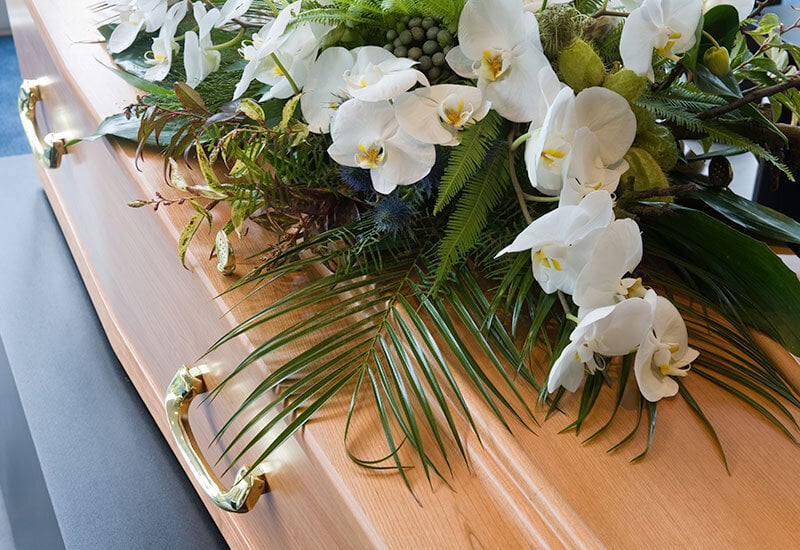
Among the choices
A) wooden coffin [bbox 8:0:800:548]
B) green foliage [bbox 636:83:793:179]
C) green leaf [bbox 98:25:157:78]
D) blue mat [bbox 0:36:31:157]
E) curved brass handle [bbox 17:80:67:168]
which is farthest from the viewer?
blue mat [bbox 0:36:31:157]

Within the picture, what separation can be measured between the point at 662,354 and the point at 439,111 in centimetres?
20

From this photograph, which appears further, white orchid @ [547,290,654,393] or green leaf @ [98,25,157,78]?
green leaf @ [98,25,157,78]

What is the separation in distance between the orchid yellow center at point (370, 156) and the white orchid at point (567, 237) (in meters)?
0.11

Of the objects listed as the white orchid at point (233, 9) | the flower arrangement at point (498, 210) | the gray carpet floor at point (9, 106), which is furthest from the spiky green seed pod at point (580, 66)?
the gray carpet floor at point (9, 106)

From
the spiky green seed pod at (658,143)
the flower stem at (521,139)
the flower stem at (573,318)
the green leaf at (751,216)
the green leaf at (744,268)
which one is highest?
the flower stem at (521,139)

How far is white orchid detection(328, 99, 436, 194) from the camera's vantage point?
52 cm

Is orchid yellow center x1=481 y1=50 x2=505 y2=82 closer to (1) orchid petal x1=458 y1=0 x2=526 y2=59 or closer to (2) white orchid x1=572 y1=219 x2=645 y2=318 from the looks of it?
(1) orchid petal x1=458 y1=0 x2=526 y2=59

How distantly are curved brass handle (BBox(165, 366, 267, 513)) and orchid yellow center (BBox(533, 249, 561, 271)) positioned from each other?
254mm

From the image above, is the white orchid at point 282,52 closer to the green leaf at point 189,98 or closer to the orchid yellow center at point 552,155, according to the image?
the green leaf at point 189,98

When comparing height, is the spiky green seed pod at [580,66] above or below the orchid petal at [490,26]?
below

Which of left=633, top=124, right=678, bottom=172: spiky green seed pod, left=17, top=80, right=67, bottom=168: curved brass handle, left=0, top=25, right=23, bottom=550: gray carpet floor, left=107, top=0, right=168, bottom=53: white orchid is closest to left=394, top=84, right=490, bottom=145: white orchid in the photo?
left=633, top=124, right=678, bottom=172: spiky green seed pod

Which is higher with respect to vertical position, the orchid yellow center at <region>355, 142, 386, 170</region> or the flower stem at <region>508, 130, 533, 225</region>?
the orchid yellow center at <region>355, 142, 386, 170</region>

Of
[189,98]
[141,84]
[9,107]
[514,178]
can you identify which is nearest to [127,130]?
[141,84]

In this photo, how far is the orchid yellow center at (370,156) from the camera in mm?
525
